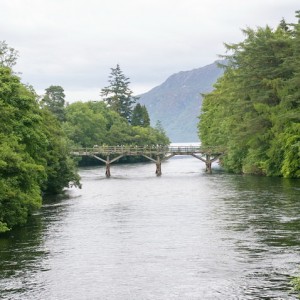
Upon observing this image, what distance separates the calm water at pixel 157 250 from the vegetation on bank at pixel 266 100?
60.1ft

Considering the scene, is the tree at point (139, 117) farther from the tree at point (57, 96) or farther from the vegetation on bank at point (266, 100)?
the vegetation on bank at point (266, 100)

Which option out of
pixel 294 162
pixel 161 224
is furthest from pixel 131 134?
pixel 161 224

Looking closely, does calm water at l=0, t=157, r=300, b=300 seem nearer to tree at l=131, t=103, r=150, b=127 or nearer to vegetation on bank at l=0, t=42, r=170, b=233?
vegetation on bank at l=0, t=42, r=170, b=233

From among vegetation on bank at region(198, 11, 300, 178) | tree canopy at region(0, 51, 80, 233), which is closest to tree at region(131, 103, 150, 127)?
vegetation on bank at region(198, 11, 300, 178)

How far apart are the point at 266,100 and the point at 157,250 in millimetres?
48886

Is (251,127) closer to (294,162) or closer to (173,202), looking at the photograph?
(294,162)

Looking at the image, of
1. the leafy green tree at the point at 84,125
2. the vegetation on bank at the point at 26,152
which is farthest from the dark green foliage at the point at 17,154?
the leafy green tree at the point at 84,125

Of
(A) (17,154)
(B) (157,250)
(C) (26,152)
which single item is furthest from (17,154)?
(B) (157,250)

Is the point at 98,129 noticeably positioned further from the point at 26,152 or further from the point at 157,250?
the point at 157,250

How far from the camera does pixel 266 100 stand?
7694 cm

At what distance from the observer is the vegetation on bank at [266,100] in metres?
70.2

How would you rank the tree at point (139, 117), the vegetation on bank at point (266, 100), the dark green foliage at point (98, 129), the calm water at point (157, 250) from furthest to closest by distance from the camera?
the tree at point (139, 117) < the dark green foliage at point (98, 129) < the vegetation on bank at point (266, 100) < the calm water at point (157, 250)

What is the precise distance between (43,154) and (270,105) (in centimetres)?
3502

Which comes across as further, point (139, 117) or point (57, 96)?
point (139, 117)
